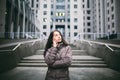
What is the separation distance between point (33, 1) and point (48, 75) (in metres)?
62.9

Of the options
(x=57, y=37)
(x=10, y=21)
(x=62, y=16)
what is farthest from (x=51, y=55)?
(x=62, y=16)

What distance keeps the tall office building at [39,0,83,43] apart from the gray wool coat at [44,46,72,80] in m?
55.7

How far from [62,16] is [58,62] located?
2559 inches

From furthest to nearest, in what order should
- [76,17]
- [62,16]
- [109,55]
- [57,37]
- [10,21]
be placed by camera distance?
1. [62,16]
2. [76,17]
3. [10,21]
4. [109,55]
5. [57,37]

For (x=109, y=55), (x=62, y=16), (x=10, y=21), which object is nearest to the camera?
(x=109, y=55)

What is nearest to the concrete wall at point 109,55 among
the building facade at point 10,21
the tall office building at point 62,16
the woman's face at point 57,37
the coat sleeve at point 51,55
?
the woman's face at point 57,37

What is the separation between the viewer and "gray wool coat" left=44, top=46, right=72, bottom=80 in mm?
2542

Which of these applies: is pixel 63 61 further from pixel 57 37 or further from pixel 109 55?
pixel 109 55

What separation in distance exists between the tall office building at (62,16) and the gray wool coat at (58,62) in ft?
183

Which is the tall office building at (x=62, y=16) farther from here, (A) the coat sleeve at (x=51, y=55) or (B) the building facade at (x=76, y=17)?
(A) the coat sleeve at (x=51, y=55)

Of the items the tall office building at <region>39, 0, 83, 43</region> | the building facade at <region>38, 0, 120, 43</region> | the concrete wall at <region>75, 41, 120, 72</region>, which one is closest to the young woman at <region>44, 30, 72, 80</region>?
the concrete wall at <region>75, 41, 120, 72</region>

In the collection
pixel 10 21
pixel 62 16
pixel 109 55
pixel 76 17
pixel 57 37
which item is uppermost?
pixel 62 16

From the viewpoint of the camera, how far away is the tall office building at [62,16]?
60312mm

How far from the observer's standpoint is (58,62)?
2523 millimetres
